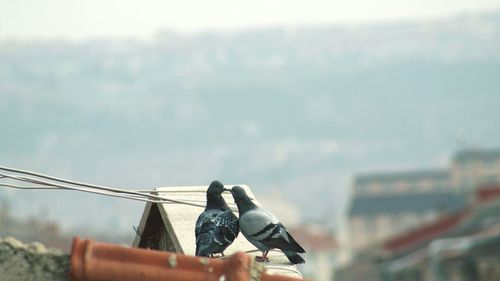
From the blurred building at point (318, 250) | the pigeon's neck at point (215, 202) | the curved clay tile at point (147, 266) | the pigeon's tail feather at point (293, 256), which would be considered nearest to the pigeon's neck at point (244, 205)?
the pigeon's neck at point (215, 202)

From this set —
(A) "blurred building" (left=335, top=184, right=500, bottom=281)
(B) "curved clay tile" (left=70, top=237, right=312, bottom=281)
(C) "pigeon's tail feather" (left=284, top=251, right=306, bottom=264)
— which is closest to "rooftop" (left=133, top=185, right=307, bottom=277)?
(C) "pigeon's tail feather" (left=284, top=251, right=306, bottom=264)

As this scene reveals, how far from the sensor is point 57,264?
29.7 feet

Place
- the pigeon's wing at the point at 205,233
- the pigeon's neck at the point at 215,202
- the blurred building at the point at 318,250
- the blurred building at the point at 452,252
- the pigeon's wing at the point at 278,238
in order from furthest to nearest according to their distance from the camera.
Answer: the blurred building at the point at 318,250
the blurred building at the point at 452,252
the pigeon's neck at the point at 215,202
the pigeon's wing at the point at 278,238
the pigeon's wing at the point at 205,233

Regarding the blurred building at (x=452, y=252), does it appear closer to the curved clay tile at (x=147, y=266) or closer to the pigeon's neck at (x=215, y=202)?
the pigeon's neck at (x=215, y=202)

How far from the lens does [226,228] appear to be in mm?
11609

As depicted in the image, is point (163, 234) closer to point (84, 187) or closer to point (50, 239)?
point (84, 187)

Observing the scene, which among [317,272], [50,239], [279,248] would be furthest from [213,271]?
[317,272]

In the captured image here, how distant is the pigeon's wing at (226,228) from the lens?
11289mm

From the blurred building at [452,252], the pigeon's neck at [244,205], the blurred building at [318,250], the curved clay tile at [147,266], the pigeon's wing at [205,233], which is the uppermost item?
the blurred building at [318,250]

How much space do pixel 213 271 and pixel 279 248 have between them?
7.20 ft

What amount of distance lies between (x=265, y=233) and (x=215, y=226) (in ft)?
1.10

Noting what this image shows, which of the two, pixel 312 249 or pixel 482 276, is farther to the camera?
pixel 312 249

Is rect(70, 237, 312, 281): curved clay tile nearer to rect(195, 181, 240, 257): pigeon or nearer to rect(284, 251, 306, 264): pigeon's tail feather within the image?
rect(195, 181, 240, 257): pigeon

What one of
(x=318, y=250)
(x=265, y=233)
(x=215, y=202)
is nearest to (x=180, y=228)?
(x=215, y=202)
